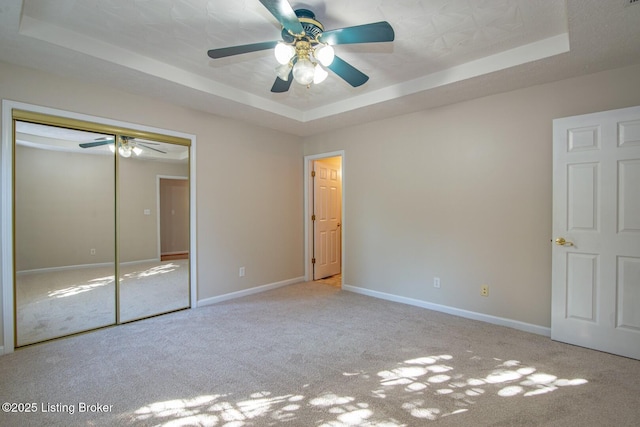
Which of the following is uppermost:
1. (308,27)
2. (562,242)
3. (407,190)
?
(308,27)

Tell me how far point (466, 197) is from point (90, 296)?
4.27 metres

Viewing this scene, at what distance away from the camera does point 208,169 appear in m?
4.01

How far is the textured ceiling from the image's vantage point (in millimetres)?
2115

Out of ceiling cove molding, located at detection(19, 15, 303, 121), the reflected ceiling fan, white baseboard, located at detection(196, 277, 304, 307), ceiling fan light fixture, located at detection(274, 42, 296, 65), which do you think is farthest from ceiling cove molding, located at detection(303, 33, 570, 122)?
white baseboard, located at detection(196, 277, 304, 307)

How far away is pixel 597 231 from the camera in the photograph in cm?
271

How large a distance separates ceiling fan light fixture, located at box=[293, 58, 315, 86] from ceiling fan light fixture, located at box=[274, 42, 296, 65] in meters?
0.07

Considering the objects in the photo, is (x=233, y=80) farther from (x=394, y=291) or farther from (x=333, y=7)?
(x=394, y=291)

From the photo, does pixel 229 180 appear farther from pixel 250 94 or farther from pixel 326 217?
pixel 326 217

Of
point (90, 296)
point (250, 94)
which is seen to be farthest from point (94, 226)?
point (250, 94)

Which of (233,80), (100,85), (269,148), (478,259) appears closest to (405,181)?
(478,259)

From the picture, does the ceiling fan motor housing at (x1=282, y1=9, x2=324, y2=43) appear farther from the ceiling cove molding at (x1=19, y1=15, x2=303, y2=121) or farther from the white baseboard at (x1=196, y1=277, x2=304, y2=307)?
the white baseboard at (x1=196, y1=277, x2=304, y2=307)

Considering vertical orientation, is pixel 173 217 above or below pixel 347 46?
below

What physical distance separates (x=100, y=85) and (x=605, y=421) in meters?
4.79

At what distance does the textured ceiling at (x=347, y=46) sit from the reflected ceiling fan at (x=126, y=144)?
54cm
